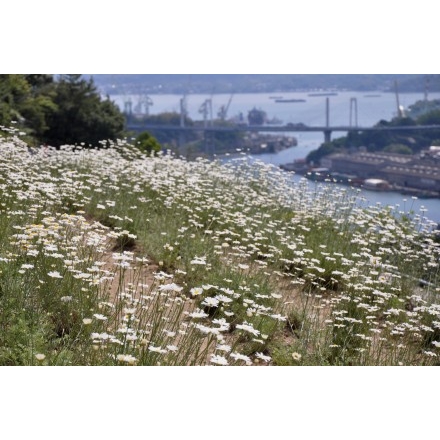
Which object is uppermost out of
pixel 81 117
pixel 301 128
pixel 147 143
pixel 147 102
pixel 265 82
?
pixel 265 82

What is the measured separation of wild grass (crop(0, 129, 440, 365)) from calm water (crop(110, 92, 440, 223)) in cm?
33

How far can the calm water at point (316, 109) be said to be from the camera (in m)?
6.30

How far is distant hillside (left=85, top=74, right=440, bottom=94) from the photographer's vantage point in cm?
590

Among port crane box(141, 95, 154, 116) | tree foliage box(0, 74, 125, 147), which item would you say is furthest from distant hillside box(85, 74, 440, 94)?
tree foliage box(0, 74, 125, 147)

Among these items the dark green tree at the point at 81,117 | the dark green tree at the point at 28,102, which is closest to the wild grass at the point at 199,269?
the dark green tree at the point at 28,102

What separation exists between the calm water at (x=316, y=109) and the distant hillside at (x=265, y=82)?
85mm

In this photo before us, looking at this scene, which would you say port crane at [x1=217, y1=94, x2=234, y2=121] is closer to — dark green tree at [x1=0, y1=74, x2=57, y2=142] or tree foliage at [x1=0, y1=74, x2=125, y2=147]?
tree foliage at [x1=0, y1=74, x2=125, y2=147]

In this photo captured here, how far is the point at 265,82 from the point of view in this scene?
6066 mm

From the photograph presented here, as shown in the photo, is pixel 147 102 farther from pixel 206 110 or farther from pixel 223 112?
pixel 223 112

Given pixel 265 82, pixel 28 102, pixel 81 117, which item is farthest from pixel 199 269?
pixel 81 117

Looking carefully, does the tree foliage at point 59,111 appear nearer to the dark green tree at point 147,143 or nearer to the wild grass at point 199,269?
the dark green tree at point 147,143

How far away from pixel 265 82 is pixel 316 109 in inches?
23.9
